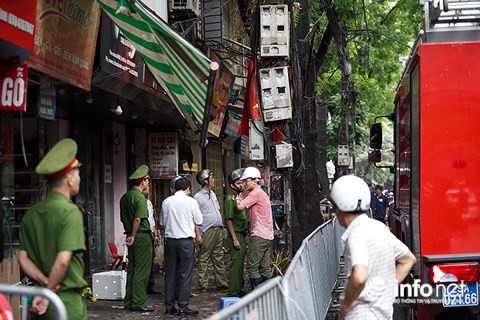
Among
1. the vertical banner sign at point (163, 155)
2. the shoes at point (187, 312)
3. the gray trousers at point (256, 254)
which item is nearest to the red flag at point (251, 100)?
the gray trousers at point (256, 254)

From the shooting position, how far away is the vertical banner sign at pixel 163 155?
18.3 metres

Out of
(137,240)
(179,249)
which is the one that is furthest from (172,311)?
(137,240)

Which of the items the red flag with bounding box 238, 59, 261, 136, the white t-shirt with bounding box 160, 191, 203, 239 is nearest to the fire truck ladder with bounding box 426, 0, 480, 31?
the white t-shirt with bounding box 160, 191, 203, 239

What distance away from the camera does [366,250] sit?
5.37 m

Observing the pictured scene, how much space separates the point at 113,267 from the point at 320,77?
446 inches

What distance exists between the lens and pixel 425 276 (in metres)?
7.45

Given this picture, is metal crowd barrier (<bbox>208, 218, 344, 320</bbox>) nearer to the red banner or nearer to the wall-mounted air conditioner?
the wall-mounted air conditioner

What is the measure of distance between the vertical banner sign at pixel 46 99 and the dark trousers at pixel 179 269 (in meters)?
2.46

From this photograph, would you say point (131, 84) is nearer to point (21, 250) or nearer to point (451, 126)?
point (451, 126)

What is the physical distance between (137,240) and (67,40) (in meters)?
3.20

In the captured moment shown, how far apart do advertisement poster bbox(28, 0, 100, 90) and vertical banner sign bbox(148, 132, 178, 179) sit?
7.68 meters

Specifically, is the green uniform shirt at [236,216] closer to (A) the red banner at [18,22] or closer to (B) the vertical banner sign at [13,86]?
(B) the vertical banner sign at [13,86]

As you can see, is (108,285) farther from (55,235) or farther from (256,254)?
(55,235)

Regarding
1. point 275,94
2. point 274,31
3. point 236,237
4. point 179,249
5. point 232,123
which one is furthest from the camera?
point 232,123
